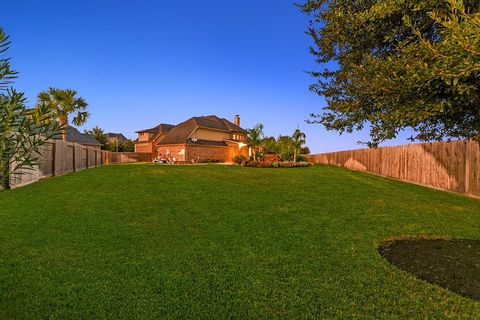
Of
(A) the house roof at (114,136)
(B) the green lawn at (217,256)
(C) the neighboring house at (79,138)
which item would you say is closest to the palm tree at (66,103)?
(C) the neighboring house at (79,138)

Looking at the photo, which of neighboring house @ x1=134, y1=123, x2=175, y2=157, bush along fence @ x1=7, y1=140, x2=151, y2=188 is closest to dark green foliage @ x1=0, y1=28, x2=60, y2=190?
bush along fence @ x1=7, y1=140, x2=151, y2=188

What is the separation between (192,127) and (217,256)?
136 feet

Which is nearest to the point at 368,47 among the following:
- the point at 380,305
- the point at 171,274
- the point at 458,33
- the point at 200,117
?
the point at 458,33

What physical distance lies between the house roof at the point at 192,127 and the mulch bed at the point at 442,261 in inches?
1537

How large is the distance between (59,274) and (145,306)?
6.39ft

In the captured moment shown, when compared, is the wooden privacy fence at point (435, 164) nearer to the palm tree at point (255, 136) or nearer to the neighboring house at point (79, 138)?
the palm tree at point (255, 136)

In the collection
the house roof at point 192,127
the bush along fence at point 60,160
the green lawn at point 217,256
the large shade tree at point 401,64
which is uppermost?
the house roof at point 192,127

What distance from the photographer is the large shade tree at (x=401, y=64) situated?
3.41 meters

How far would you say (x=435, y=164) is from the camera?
15.4m

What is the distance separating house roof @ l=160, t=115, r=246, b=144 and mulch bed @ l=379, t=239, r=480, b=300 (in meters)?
39.0

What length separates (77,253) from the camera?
19.8ft

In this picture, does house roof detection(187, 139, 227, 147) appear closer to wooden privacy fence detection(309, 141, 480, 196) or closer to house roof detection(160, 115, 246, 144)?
house roof detection(160, 115, 246, 144)

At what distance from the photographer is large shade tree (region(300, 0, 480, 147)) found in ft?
11.2

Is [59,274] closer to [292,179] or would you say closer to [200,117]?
[292,179]
